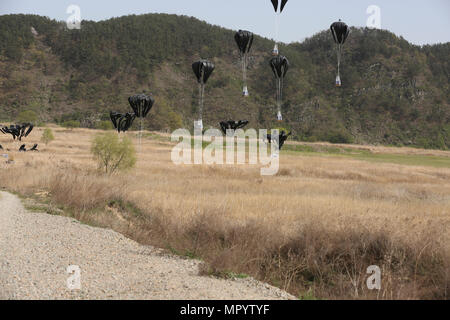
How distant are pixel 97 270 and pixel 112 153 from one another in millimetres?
20866

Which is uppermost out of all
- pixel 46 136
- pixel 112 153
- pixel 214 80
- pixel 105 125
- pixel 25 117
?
pixel 214 80

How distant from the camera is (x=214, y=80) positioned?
391 ft

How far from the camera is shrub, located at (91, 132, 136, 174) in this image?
27.5 metres

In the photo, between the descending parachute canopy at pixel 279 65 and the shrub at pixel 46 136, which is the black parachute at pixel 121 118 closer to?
the shrub at pixel 46 136

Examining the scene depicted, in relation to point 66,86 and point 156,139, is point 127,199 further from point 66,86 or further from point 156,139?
point 66,86

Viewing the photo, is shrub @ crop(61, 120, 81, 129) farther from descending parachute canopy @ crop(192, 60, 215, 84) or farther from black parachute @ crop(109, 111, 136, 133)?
descending parachute canopy @ crop(192, 60, 215, 84)

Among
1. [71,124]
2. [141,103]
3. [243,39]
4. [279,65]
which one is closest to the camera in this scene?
[243,39]

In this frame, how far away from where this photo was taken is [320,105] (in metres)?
114

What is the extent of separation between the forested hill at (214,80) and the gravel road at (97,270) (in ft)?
289

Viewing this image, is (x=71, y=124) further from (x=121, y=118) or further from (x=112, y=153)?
(x=112, y=153)

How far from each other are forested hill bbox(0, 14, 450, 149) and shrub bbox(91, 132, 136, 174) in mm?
69112

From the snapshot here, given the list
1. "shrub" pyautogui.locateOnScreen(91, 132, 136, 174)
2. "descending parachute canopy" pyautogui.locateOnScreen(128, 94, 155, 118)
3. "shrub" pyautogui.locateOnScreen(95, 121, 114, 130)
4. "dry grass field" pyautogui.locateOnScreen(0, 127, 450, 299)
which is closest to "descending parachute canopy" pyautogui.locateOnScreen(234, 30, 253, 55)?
"dry grass field" pyautogui.locateOnScreen(0, 127, 450, 299)

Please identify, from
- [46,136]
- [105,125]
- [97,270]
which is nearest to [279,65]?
[97,270]
